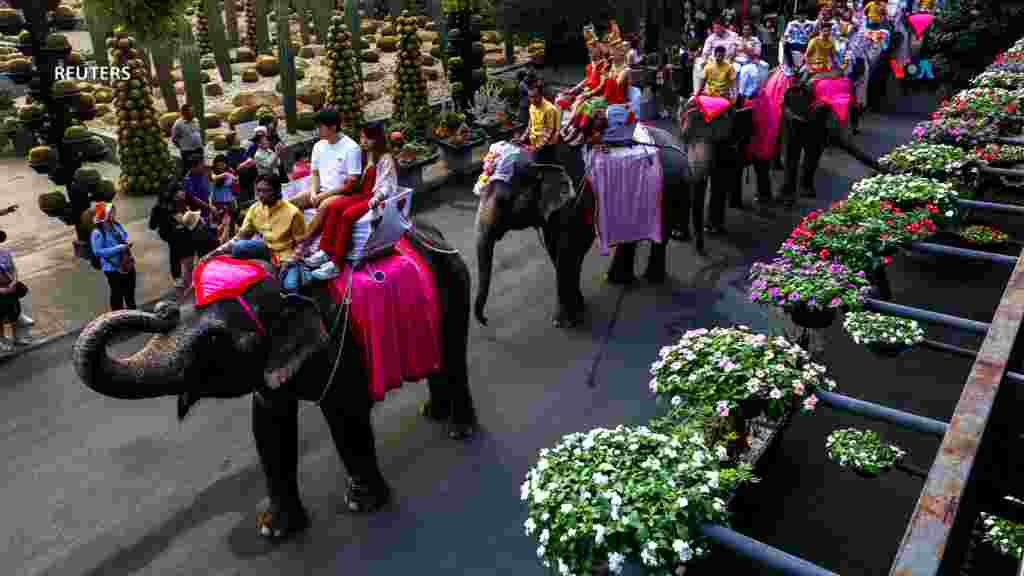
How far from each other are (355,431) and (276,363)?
1029mm

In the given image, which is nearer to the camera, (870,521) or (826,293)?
(826,293)

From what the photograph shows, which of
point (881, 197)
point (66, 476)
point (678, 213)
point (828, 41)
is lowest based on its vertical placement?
point (66, 476)

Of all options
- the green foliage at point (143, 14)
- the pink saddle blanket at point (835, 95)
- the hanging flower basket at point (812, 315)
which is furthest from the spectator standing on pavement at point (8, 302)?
the pink saddle blanket at point (835, 95)

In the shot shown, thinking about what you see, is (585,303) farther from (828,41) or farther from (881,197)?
(828,41)

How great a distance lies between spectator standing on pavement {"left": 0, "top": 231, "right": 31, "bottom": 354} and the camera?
9.64 meters

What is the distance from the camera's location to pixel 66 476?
7.77 metres

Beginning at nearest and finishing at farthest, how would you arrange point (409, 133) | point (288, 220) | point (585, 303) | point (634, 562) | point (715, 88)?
point (634, 562)
point (288, 220)
point (585, 303)
point (715, 88)
point (409, 133)

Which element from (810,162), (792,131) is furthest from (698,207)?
(810,162)

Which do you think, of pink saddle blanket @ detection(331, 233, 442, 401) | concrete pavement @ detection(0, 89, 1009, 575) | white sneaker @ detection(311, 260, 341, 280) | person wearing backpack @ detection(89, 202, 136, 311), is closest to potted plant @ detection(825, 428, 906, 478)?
concrete pavement @ detection(0, 89, 1009, 575)

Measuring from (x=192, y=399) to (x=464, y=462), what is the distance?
2805 millimetres

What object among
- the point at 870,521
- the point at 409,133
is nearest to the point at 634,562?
the point at 870,521

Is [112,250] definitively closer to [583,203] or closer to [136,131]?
[136,131]

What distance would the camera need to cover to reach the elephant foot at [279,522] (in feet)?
22.3

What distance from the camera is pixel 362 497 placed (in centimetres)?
710
